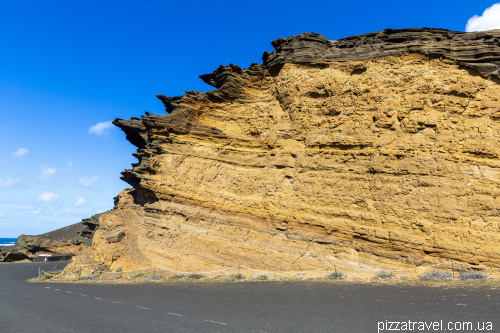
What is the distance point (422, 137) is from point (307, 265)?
24.2 feet

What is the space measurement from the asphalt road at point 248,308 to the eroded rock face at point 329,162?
Answer: 2643 millimetres

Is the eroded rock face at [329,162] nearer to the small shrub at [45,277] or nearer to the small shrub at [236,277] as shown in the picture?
the small shrub at [236,277]

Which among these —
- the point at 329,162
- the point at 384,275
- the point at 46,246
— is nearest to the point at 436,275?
the point at 384,275

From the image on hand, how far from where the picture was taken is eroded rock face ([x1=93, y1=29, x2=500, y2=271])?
41.4 feet

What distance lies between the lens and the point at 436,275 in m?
11.3

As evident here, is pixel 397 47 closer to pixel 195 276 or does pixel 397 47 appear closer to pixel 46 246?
pixel 195 276

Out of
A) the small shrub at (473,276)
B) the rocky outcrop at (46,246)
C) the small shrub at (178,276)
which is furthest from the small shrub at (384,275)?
the rocky outcrop at (46,246)

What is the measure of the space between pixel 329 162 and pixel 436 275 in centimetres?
604

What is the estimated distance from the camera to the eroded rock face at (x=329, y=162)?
1263 cm

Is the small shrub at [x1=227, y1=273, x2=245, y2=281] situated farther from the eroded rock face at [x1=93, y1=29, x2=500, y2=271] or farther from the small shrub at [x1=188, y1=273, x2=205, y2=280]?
the small shrub at [x1=188, y1=273, x2=205, y2=280]

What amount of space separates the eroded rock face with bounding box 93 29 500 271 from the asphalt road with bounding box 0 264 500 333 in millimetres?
2643

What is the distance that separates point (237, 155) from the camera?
1673cm

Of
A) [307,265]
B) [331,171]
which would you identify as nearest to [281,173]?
[331,171]

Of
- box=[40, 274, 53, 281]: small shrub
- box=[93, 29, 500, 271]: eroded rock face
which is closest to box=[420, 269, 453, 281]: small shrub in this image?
→ box=[93, 29, 500, 271]: eroded rock face
